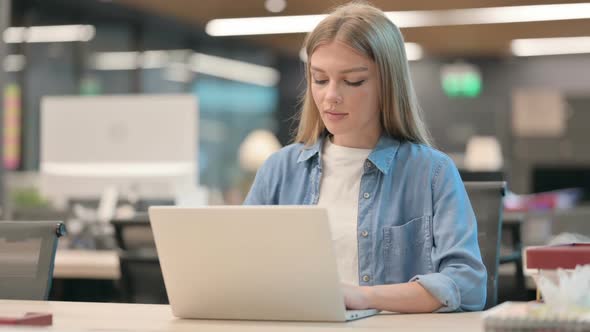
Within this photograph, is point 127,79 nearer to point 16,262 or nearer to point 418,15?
point 418,15

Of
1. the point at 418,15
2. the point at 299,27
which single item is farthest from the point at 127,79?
the point at 418,15

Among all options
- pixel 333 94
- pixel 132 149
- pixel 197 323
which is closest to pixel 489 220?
pixel 333 94

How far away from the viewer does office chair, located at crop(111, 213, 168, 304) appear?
377 centimetres

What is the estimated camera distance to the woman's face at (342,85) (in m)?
2.11

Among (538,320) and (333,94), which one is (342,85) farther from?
(538,320)

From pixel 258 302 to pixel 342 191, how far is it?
56cm

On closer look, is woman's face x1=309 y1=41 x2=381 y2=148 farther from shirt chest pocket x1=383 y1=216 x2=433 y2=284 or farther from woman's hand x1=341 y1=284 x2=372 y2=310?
woman's hand x1=341 y1=284 x2=372 y2=310

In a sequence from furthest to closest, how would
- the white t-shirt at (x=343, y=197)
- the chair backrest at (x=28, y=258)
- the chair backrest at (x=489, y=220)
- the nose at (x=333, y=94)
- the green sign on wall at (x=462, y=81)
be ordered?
the green sign on wall at (x=462, y=81) < the chair backrest at (x=489, y=220) < the chair backrest at (x=28, y=258) < the white t-shirt at (x=343, y=197) < the nose at (x=333, y=94)

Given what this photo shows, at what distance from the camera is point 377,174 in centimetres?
223

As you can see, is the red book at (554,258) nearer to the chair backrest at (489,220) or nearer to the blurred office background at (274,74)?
the chair backrest at (489,220)

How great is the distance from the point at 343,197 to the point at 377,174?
0.33ft

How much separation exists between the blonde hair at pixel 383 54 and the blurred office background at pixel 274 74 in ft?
19.5

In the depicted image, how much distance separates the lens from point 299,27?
11.0m

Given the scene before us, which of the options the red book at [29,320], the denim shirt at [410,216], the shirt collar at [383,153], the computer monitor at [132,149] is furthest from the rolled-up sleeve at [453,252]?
the computer monitor at [132,149]
